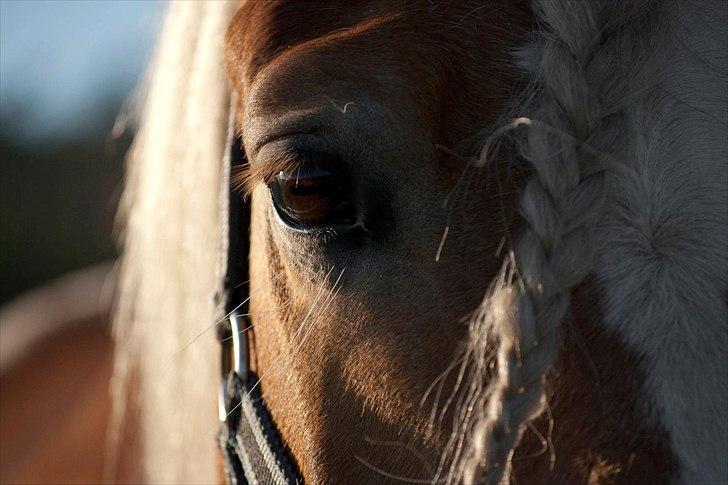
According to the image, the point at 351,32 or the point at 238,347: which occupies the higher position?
the point at 351,32

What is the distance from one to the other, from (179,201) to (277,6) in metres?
0.54

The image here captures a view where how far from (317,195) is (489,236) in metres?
0.21

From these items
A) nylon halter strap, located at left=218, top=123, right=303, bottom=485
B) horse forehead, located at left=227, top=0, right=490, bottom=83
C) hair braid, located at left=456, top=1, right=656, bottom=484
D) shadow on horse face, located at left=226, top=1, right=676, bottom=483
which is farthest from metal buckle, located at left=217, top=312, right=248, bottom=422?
hair braid, located at left=456, top=1, right=656, bottom=484

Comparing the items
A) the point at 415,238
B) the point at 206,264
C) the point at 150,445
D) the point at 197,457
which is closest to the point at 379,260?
the point at 415,238

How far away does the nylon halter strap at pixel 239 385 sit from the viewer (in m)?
1.16

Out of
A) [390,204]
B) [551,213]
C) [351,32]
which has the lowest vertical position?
[551,213]

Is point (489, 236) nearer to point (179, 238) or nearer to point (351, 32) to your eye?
point (351, 32)

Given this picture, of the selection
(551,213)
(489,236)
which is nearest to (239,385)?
(489,236)

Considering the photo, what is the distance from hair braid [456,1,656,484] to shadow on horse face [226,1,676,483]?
0.25ft

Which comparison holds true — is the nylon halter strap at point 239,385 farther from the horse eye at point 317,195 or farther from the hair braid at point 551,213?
the hair braid at point 551,213

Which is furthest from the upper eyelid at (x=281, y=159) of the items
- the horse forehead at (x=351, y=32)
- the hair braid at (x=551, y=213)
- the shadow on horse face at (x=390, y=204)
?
the hair braid at (x=551, y=213)

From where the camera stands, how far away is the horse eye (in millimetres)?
937

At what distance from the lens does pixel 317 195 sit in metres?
0.94

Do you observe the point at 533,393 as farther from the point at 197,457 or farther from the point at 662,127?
the point at 197,457
